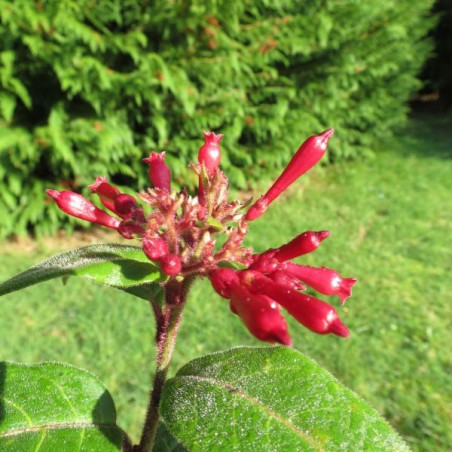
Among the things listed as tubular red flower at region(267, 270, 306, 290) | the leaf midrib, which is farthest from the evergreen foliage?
the leaf midrib

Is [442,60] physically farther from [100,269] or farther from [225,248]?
[100,269]

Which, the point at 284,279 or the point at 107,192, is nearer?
the point at 284,279

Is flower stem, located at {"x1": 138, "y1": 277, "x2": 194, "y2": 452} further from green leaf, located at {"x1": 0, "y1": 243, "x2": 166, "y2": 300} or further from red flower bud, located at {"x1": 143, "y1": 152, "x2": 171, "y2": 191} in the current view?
red flower bud, located at {"x1": 143, "y1": 152, "x2": 171, "y2": 191}

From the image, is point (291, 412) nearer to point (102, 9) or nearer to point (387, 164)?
point (102, 9)

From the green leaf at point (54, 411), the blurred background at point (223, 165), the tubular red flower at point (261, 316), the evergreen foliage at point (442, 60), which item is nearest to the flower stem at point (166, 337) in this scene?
the green leaf at point (54, 411)

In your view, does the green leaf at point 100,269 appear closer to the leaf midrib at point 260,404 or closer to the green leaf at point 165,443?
the leaf midrib at point 260,404

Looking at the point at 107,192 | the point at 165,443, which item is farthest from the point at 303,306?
the point at 165,443

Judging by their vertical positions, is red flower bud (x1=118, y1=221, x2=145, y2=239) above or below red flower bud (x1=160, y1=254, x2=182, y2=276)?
below
